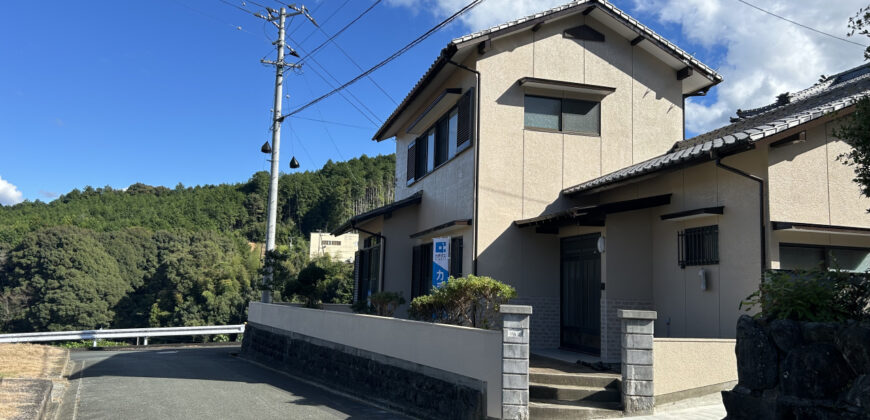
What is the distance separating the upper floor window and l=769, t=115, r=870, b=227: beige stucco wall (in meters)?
4.96

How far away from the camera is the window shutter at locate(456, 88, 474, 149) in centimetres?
1326

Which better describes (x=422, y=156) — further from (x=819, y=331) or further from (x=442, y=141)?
(x=819, y=331)

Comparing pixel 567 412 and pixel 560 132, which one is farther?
pixel 560 132

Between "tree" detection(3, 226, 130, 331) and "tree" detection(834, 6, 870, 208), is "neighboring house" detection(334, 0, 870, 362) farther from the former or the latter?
"tree" detection(3, 226, 130, 331)

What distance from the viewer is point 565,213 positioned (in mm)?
10742

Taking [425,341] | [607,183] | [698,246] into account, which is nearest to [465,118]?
[607,183]

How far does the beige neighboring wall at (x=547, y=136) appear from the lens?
1277cm

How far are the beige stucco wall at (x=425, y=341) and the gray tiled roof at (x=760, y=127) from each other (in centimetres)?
420

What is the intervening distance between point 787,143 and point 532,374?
4.92 m

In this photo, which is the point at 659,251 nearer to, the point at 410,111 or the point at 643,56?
the point at 643,56

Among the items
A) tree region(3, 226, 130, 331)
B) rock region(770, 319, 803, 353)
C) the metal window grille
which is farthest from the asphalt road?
tree region(3, 226, 130, 331)

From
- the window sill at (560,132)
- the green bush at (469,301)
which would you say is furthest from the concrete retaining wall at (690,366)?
the window sill at (560,132)

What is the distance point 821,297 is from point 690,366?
4.02 metres

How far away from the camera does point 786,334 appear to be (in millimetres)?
4609
